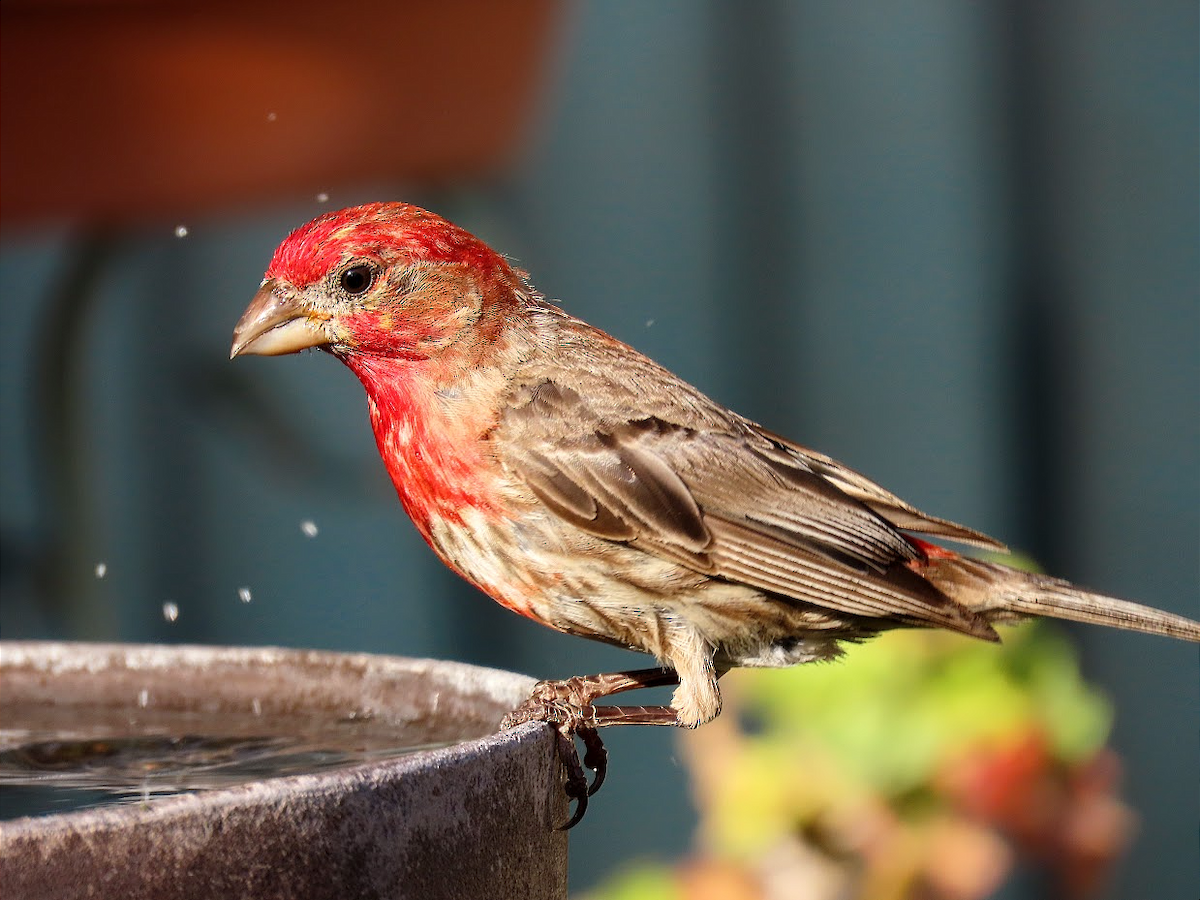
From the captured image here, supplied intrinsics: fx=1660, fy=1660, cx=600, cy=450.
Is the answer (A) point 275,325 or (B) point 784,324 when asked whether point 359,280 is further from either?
(B) point 784,324

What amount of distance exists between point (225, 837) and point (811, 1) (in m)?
4.77

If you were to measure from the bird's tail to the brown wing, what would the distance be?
0.15m

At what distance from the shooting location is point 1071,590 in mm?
2971

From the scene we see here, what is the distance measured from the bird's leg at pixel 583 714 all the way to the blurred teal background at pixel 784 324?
10.0ft

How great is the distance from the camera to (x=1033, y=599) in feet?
9.65

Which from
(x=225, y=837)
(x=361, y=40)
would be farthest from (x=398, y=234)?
(x=361, y=40)

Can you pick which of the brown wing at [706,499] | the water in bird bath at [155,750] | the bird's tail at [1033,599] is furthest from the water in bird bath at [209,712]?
the bird's tail at [1033,599]

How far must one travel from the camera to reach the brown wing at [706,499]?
2.63 meters

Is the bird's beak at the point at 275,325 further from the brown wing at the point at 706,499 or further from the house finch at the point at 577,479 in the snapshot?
the brown wing at the point at 706,499

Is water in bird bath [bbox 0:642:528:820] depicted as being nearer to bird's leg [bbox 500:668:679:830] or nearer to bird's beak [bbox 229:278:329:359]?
bird's leg [bbox 500:668:679:830]

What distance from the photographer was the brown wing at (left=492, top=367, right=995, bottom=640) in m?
2.63

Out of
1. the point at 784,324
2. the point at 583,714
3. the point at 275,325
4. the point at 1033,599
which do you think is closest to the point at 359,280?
the point at 275,325

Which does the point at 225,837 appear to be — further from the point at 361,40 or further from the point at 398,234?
the point at 361,40

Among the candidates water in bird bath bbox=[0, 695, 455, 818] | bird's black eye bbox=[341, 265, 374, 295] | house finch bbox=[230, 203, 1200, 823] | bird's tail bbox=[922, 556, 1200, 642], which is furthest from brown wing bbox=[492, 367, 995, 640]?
water in bird bath bbox=[0, 695, 455, 818]
